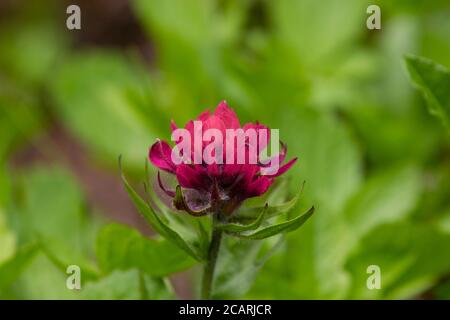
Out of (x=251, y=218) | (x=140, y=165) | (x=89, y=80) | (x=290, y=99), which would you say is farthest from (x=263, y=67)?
(x=251, y=218)

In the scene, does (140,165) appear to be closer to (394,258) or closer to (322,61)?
(322,61)

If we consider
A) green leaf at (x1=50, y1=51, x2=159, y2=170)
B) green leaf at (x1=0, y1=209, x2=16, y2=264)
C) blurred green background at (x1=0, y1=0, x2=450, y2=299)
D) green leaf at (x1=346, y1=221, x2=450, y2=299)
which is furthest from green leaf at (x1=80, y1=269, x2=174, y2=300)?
green leaf at (x1=50, y1=51, x2=159, y2=170)

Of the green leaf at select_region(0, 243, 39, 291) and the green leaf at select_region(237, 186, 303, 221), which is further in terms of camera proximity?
the green leaf at select_region(0, 243, 39, 291)

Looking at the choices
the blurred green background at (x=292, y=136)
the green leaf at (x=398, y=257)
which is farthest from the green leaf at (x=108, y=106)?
the green leaf at (x=398, y=257)

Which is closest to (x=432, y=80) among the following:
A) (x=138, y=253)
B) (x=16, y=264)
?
(x=138, y=253)

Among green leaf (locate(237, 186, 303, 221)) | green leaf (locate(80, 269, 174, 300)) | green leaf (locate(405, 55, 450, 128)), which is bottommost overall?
green leaf (locate(80, 269, 174, 300))

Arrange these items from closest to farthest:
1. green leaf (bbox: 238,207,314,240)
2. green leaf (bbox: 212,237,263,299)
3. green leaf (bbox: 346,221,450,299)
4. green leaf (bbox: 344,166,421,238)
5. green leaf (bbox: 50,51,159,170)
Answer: green leaf (bbox: 238,207,314,240)
green leaf (bbox: 212,237,263,299)
green leaf (bbox: 346,221,450,299)
green leaf (bbox: 344,166,421,238)
green leaf (bbox: 50,51,159,170)

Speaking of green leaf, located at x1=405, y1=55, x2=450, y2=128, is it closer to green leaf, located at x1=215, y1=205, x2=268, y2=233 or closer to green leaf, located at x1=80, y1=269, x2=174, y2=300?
green leaf, located at x1=215, y1=205, x2=268, y2=233
